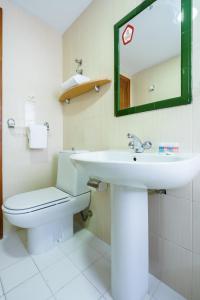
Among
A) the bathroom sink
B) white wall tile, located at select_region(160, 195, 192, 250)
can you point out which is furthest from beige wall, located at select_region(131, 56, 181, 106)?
white wall tile, located at select_region(160, 195, 192, 250)

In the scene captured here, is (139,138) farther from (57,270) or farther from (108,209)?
(57,270)

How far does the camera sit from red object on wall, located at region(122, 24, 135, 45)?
1.06 m

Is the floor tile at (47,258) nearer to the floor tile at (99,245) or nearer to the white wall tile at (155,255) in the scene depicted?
the floor tile at (99,245)

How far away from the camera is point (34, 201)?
1.11 meters

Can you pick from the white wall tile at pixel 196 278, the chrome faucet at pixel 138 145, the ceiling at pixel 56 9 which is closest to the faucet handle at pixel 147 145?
the chrome faucet at pixel 138 145

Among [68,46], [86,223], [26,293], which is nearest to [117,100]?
[68,46]

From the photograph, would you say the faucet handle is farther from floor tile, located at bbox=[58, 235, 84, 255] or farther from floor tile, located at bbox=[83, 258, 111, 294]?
floor tile, located at bbox=[58, 235, 84, 255]

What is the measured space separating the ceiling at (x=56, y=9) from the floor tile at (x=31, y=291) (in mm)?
2195

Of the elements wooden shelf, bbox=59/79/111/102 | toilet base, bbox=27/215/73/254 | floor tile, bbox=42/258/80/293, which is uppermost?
wooden shelf, bbox=59/79/111/102

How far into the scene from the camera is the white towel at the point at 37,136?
1464mm

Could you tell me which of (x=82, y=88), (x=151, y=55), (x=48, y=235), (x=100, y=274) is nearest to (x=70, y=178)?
(x=48, y=235)

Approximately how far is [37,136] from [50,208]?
0.73 m

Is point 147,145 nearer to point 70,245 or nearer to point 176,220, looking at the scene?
point 176,220

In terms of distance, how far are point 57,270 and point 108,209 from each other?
1.74ft
